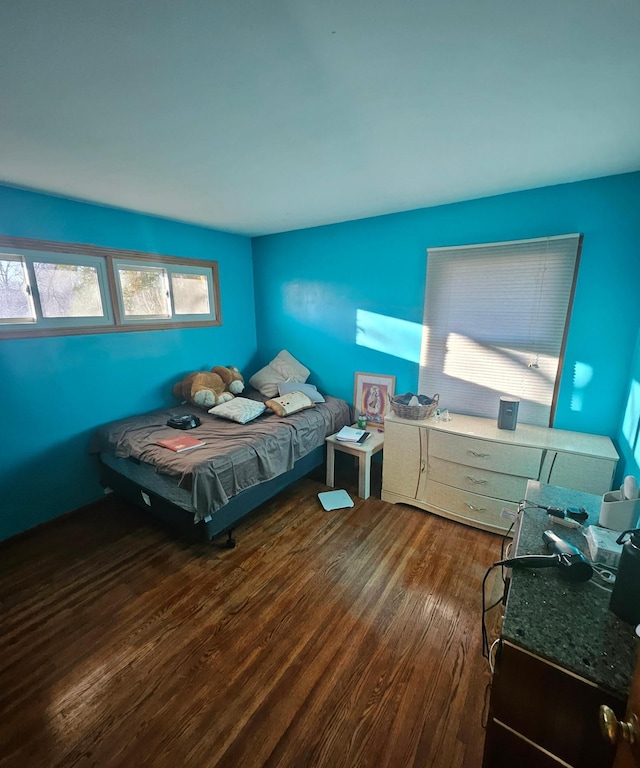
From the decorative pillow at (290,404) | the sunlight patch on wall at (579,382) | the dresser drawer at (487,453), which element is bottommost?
the dresser drawer at (487,453)

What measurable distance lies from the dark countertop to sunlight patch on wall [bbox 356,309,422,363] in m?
2.03

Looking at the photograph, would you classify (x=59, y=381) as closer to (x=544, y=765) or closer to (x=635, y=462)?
(x=544, y=765)

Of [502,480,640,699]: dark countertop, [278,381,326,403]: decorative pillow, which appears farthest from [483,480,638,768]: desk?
[278,381,326,403]: decorative pillow

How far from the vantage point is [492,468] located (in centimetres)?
224

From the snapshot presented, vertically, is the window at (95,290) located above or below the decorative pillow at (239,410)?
above

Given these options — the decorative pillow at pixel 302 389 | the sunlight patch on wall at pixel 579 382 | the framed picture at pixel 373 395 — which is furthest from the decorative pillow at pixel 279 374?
the sunlight patch on wall at pixel 579 382

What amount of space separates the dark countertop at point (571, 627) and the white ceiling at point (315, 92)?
63.9 inches

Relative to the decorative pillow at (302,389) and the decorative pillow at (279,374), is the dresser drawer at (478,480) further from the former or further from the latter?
the decorative pillow at (279,374)

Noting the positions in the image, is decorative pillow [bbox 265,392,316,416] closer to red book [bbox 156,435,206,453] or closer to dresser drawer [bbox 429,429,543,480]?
red book [bbox 156,435,206,453]

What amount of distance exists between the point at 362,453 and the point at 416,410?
0.59m

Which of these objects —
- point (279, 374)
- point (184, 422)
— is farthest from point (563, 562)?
point (279, 374)

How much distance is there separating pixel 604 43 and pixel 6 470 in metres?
3.69

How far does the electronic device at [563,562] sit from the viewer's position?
3.28 ft

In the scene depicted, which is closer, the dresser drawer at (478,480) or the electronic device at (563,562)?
the electronic device at (563,562)
